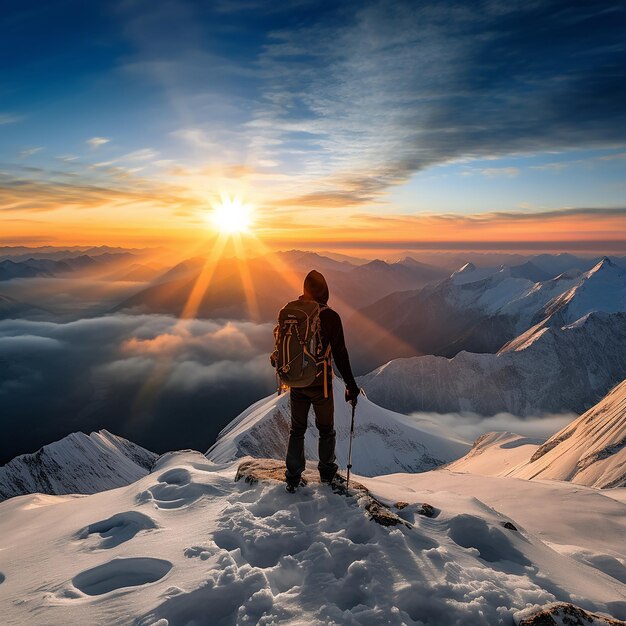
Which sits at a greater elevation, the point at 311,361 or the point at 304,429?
the point at 311,361

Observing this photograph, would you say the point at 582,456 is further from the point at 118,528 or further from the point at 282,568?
the point at 118,528

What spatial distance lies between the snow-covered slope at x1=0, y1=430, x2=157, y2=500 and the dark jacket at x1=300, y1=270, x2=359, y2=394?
140890 millimetres

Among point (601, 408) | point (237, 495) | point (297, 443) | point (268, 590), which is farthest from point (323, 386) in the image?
point (601, 408)

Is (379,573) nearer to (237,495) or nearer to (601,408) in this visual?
(237,495)

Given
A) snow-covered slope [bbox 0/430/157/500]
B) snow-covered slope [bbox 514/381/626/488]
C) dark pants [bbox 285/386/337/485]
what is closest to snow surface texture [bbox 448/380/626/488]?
snow-covered slope [bbox 514/381/626/488]

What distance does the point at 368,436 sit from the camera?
17562cm

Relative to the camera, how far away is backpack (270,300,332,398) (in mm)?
8742

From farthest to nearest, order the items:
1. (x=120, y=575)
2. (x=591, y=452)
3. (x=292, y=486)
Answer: (x=591, y=452) → (x=292, y=486) → (x=120, y=575)

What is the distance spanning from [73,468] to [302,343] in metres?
153

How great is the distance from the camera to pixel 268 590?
19.1 ft

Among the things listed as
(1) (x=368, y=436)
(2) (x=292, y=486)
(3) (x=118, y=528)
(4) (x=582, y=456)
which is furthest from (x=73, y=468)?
(2) (x=292, y=486)

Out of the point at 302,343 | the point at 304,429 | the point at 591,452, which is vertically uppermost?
the point at 302,343

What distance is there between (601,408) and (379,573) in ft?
348

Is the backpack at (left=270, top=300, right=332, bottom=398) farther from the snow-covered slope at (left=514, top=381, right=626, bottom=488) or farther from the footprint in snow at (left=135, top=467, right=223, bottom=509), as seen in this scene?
the snow-covered slope at (left=514, top=381, right=626, bottom=488)
